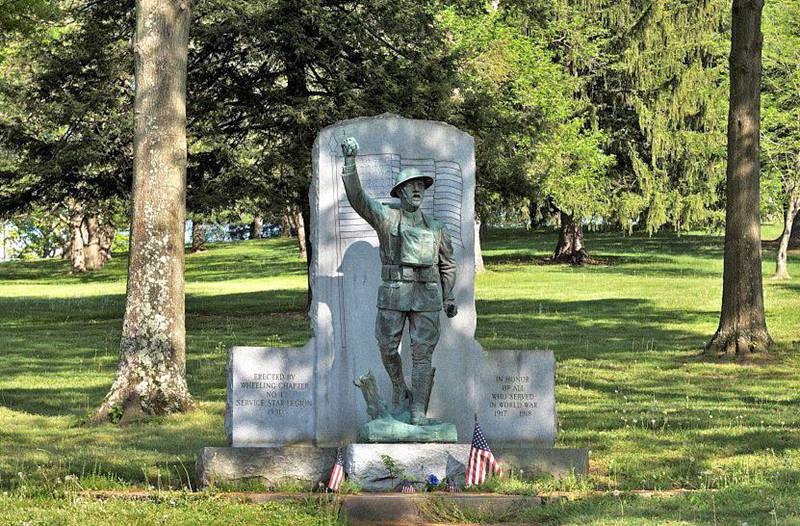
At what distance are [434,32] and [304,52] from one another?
120 inches

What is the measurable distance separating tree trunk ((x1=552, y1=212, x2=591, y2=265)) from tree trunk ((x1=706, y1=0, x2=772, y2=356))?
26113 millimetres

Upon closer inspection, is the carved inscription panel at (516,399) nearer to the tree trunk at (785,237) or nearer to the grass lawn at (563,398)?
the grass lawn at (563,398)

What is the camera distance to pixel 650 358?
21406 mm

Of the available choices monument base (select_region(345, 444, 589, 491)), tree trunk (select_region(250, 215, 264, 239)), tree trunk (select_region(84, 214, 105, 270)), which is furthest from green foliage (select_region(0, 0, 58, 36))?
tree trunk (select_region(250, 215, 264, 239))

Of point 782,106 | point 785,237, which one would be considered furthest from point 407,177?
point 782,106

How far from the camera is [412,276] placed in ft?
34.9

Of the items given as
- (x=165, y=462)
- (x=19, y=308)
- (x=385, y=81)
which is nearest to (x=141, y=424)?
(x=165, y=462)

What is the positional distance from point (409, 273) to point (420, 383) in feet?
3.15

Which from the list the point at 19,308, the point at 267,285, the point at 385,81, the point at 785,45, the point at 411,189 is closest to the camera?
the point at 411,189

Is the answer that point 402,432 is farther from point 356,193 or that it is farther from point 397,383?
point 356,193

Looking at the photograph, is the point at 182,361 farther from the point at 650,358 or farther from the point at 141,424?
the point at 650,358

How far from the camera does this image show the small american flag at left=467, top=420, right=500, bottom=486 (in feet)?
34.8

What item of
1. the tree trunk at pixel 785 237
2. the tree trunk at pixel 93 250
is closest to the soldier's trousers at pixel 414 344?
the tree trunk at pixel 785 237

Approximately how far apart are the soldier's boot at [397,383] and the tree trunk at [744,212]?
1113cm
